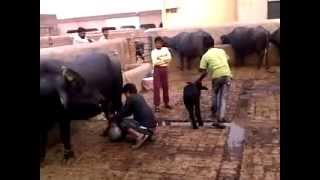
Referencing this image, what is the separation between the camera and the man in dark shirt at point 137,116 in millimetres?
6566

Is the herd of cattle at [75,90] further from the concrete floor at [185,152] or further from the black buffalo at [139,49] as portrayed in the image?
the black buffalo at [139,49]

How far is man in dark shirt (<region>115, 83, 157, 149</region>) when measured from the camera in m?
6.57

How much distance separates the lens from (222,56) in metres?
7.19

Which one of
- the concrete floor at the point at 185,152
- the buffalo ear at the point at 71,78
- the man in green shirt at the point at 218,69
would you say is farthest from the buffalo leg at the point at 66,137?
the man in green shirt at the point at 218,69

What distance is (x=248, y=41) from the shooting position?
13969mm

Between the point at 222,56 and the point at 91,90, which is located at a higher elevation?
the point at 222,56

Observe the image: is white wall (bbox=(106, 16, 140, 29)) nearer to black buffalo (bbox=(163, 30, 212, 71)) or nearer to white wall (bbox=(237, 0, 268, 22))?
white wall (bbox=(237, 0, 268, 22))

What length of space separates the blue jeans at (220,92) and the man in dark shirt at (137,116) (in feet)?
4.57

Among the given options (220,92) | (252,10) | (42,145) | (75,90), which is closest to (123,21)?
(252,10)
